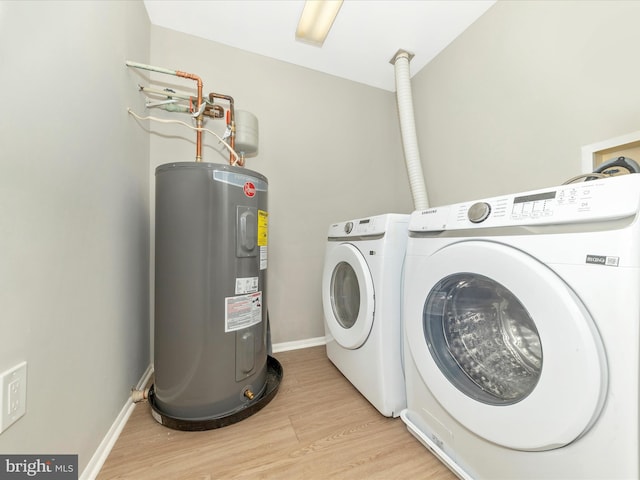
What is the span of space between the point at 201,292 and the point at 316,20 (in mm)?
1695

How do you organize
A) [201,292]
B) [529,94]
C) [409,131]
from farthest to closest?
[409,131]
[529,94]
[201,292]

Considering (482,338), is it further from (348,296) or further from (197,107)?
(197,107)

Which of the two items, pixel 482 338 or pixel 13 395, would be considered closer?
pixel 13 395

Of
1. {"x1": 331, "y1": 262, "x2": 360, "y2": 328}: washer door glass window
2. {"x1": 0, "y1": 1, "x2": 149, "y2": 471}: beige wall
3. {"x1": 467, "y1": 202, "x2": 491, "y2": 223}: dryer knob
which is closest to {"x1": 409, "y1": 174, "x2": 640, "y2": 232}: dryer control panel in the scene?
{"x1": 467, "y1": 202, "x2": 491, "y2": 223}: dryer knob

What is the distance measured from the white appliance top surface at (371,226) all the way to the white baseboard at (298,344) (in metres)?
0.90

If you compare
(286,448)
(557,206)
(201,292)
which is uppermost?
(557,206)

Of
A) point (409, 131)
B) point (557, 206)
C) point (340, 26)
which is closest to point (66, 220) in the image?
point (557, 206)

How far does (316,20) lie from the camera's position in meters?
1.48

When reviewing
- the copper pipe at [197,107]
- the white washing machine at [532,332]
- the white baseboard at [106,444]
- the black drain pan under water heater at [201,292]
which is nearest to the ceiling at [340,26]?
the copper pipe at [197,107]

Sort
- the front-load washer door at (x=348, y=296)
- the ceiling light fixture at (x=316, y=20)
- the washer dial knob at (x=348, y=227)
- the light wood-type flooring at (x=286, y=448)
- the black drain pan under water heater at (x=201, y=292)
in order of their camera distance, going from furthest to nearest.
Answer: the ceiling light fixture at (x=316, y=20) < the washer dial knob at (x=348, y=227) < the front-load washer door at (x=348, y=296) < the black drain pan under water heater at (x=201, y=292) < the light wood-type flooring at (x=286, y=448)

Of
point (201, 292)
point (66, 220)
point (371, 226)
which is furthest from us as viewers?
point (371, 226)

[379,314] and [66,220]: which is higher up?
[66,220]

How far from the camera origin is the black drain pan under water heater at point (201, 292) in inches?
37.8
